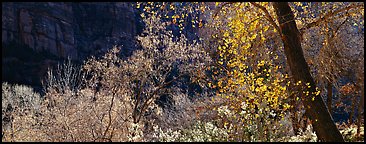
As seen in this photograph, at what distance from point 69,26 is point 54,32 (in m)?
3.63

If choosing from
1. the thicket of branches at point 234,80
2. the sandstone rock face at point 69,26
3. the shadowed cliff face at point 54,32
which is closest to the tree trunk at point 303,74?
the thicket of branches at point 234,80

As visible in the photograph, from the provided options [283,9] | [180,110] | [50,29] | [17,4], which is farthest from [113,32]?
[283,9]

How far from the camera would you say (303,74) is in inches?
229

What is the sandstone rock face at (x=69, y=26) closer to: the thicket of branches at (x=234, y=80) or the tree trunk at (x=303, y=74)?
the thicket of branches at (x=234, y=80)

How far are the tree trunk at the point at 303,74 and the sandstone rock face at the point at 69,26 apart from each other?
48.0 meters

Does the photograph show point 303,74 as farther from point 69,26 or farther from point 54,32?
point 69,26

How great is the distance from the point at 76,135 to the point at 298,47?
1095 cm

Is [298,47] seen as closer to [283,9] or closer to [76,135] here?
[283,9]

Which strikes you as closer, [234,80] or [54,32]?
[234,80]

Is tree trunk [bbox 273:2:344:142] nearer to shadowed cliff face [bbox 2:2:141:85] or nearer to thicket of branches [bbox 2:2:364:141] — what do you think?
thicket of branches [bbox 2:2:364:141]

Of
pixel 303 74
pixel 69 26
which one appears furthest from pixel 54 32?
pixel 303 74

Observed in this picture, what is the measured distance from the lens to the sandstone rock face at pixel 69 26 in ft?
165

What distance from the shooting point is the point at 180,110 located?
1109 inches

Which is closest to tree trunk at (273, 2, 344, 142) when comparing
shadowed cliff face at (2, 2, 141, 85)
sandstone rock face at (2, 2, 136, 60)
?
shadowed cliff face at (2, 2, 141, 85)
